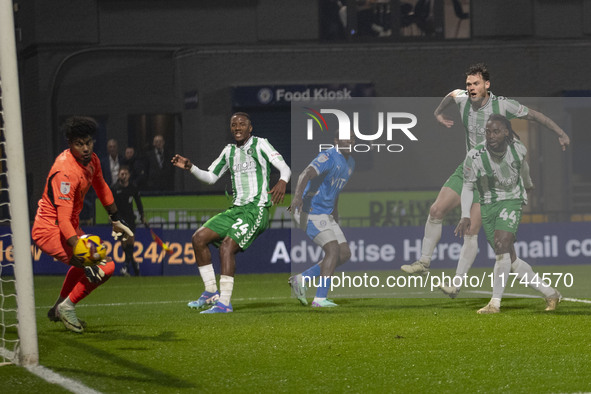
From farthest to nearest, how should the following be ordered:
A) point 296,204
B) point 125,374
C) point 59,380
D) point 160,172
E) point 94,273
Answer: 1. point 160,172
2. point 296,204
3. point 94,273
4. point 125,374
5. point 59,380

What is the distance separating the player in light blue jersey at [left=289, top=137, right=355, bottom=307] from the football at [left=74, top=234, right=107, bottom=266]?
147 inches

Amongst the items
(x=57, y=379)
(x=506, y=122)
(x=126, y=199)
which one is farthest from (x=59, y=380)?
(x=126, y=199)

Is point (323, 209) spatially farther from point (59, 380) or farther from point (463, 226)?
point (59, 380)

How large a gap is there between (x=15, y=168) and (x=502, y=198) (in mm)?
5694

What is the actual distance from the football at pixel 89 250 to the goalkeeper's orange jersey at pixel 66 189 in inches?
8.3

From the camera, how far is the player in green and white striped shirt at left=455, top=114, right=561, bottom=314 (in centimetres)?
1161

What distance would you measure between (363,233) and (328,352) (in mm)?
10677

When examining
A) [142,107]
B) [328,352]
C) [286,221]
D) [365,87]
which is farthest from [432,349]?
[142,107]

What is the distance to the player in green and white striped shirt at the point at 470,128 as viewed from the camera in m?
12.0

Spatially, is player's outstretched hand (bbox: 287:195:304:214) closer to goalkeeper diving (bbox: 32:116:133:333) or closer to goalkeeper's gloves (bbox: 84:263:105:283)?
goalkeeper diving (bbox: 32:116:133:333)

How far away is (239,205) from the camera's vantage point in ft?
39.6

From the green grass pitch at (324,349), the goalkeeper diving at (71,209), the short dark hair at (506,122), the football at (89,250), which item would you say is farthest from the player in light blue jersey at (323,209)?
the football at (89,250)

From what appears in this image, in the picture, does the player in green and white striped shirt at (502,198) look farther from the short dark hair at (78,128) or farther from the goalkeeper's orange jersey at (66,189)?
the short dark hair at (78,128)

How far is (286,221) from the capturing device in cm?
2072
